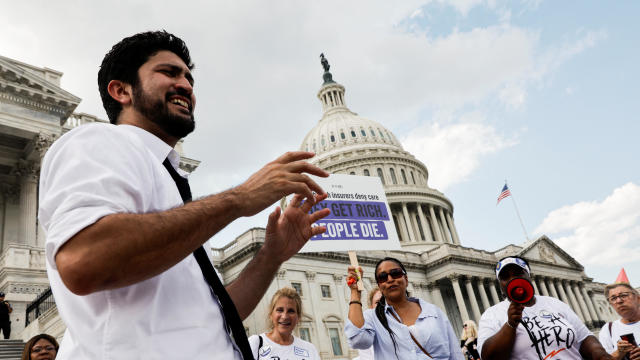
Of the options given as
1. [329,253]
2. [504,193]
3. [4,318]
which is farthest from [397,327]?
[504,193]

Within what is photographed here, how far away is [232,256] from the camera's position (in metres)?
36.1

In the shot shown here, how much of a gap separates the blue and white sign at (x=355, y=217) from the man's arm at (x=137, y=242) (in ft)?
15.3

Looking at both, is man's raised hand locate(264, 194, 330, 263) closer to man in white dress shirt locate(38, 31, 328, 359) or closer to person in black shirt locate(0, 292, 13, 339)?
man in white dress shirt locate(38, 31, 328, 359)

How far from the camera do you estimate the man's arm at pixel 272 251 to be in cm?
212

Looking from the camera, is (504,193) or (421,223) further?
(421,223)

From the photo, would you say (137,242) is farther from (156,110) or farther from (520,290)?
(520,290)

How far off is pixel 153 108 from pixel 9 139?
26.0m

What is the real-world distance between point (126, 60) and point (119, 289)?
3.35 feet

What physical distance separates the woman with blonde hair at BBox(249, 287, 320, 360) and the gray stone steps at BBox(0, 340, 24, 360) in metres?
10.1

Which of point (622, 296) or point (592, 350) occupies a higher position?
point (622, 296)

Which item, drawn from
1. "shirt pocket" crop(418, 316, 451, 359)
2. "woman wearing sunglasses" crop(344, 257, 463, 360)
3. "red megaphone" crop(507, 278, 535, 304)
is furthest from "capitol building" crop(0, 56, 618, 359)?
"red megaphone" crop(507, 278, 535, 304)

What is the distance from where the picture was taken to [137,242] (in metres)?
1.30

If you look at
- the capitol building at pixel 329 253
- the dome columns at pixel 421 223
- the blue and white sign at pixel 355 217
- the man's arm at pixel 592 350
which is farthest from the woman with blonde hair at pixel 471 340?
the dome columns at pixel 421 223

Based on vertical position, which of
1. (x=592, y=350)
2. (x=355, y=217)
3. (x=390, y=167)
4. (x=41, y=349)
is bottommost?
(x=592, y=350)
